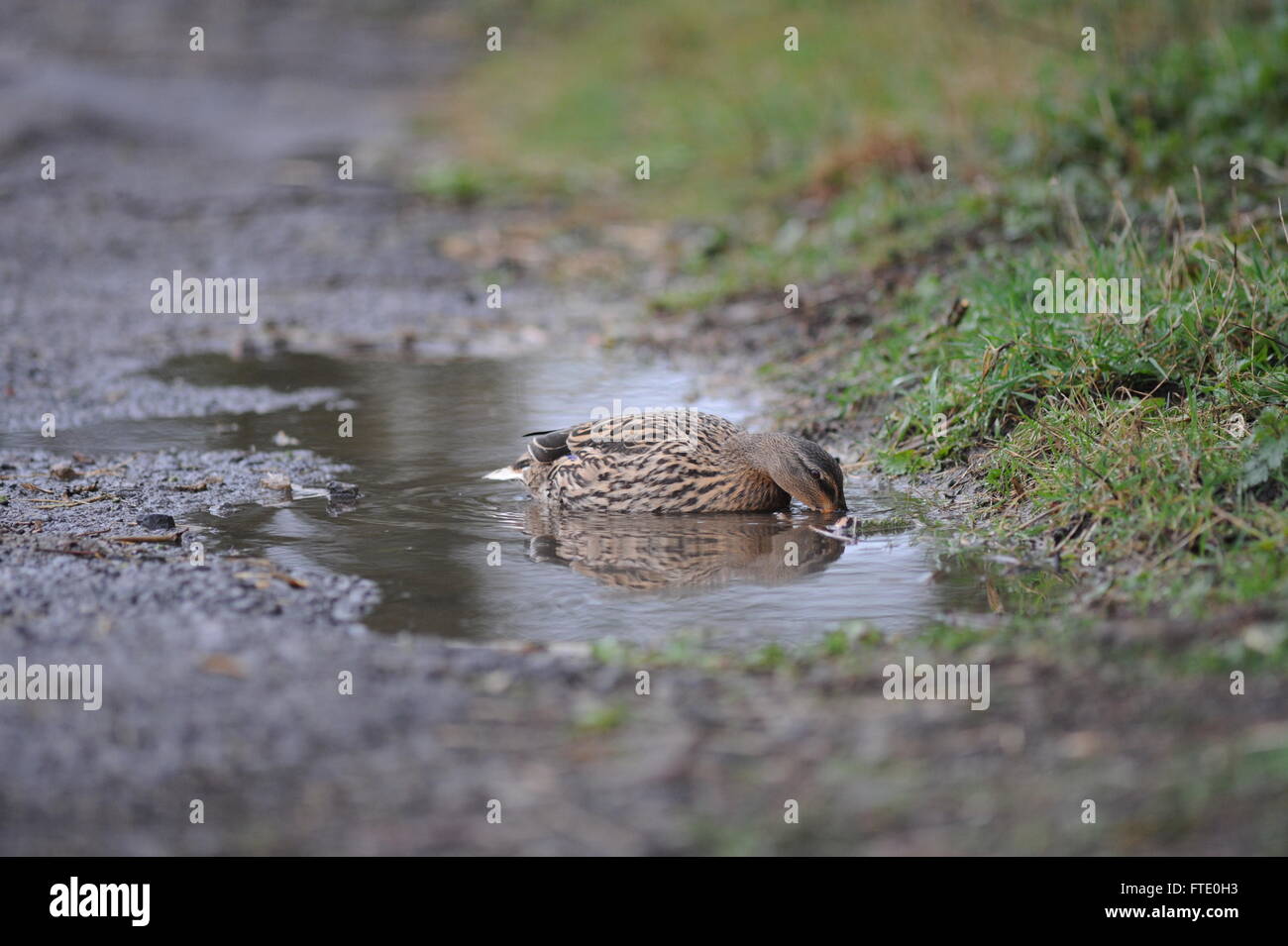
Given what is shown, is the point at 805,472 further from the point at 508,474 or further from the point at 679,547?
the point at 508,474

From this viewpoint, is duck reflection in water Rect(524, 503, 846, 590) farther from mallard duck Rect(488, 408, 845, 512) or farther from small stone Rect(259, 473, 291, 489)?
small stone Rect(259, 473, 291, 489)

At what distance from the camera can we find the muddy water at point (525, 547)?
5.89m

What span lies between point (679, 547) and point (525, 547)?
72 centimetres

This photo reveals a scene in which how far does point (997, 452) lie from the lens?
7.28 meters

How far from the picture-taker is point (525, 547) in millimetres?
6918

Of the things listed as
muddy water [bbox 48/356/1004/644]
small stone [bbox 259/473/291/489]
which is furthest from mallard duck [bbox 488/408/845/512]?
small stone [bbox 259/473/291/489]

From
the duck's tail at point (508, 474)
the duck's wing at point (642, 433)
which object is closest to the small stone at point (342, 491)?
the duck's tail at point (508, 474)

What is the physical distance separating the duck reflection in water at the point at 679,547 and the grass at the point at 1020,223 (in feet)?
2.98

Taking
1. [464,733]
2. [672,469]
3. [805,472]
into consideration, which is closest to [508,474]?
[672,469]

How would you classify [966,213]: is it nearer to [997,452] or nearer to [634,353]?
[634,353]

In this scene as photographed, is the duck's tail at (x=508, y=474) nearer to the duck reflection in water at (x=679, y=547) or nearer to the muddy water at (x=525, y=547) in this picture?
the muddy water at (x=525, y=547)

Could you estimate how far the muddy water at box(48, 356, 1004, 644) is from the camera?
5891 mm
